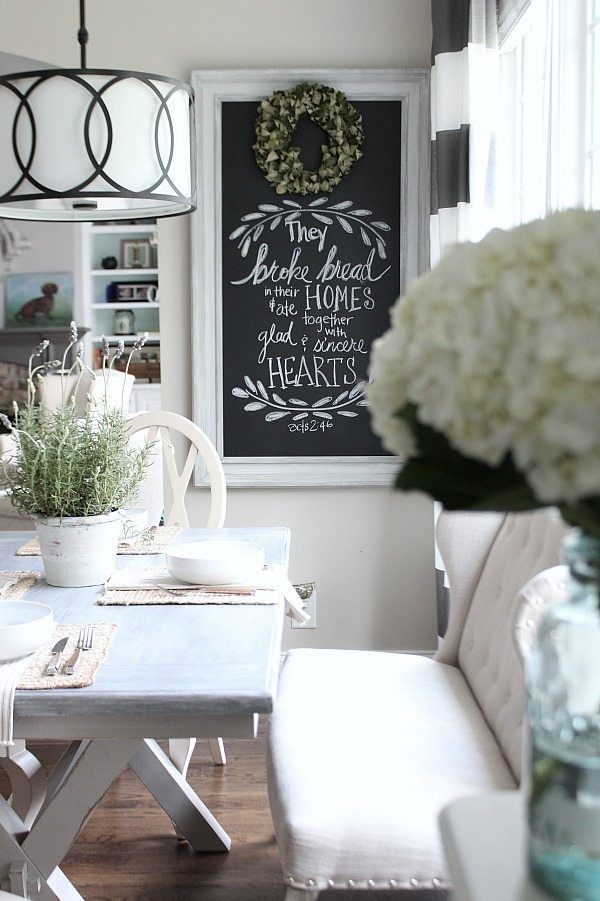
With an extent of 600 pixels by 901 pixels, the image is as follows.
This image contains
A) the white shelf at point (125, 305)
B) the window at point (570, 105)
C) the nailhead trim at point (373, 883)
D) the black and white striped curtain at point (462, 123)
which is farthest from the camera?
the white shelf at point (125, 305)

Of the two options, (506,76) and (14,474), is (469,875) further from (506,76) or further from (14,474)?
(506,76)

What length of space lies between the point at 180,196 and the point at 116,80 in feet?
0.88

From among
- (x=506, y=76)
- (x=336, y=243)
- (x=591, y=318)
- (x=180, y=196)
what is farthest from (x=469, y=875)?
(x=336, y=243)

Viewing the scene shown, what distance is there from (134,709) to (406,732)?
0.67 metres

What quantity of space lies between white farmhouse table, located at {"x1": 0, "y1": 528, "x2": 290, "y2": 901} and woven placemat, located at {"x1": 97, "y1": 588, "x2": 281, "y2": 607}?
2cm

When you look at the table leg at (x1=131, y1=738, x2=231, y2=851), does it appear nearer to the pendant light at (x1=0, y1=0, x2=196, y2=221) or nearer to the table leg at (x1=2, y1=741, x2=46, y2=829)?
the table leg at (x1=2, y1=741, x2=46, y2=829)

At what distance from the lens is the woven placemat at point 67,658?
1.54 meters

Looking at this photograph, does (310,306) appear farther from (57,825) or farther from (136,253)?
(136,253)

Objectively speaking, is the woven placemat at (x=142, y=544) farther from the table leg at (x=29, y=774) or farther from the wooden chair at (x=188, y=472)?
the table leg at (x=29, y=774)

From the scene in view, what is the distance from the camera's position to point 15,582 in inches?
87.4

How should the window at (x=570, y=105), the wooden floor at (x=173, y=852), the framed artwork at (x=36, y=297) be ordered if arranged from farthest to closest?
the framed artwork at (x=36, y=297) < the wooden floor at (x=173, y=852) < the window at (x=570, y=105)

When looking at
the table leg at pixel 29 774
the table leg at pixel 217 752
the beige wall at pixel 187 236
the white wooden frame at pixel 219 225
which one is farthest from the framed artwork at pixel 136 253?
the table leg at pixel 29 774

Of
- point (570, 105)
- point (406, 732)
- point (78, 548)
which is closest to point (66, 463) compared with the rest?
point (78, 548)

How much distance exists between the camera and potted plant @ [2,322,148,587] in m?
2.04
